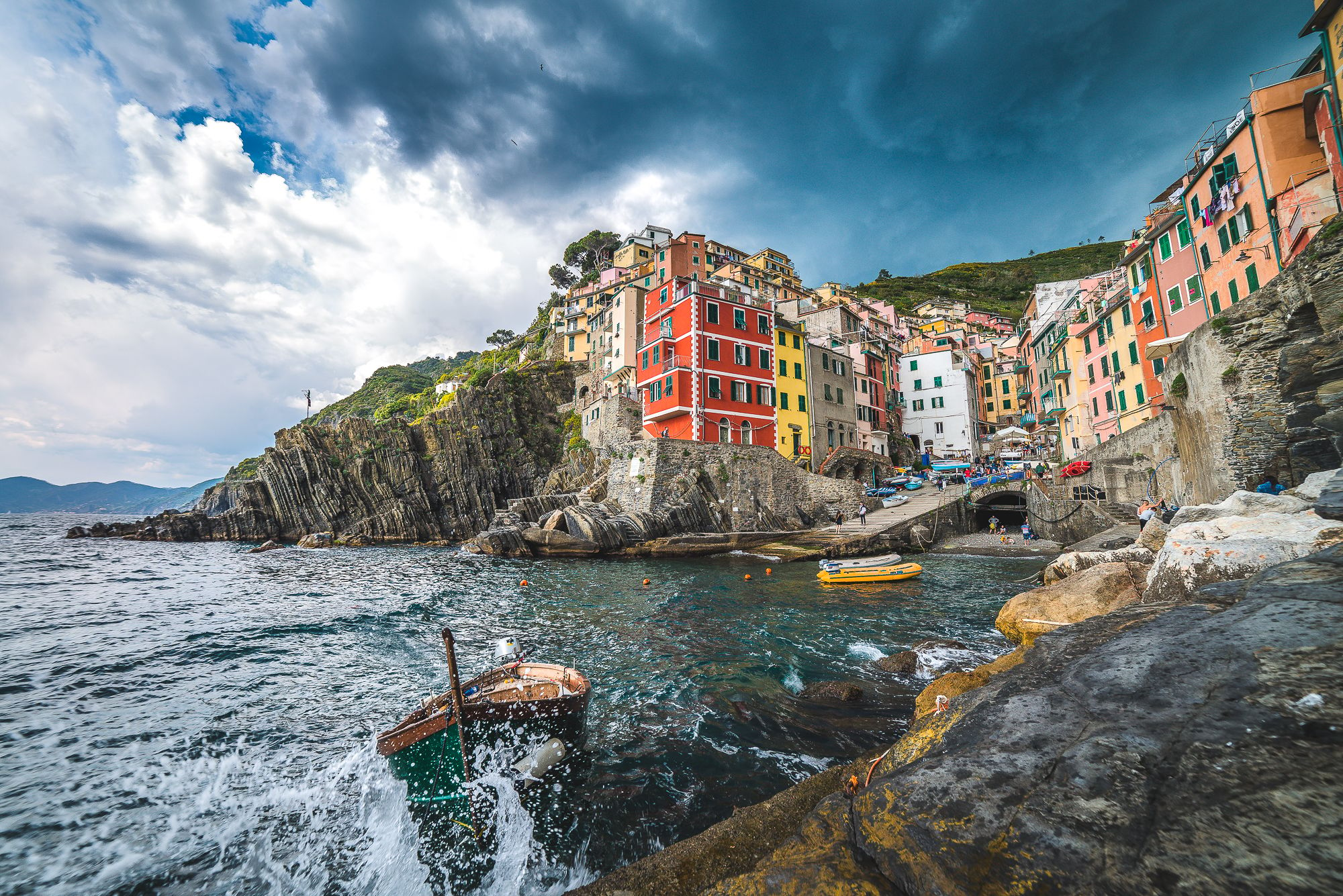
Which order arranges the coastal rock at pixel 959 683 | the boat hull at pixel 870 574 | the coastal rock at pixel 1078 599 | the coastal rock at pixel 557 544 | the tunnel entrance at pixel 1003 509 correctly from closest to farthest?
the coastal rock at pixel 959 683
the coastal rock at pixel 1078 599
the boat hull at pixel 870 574
the coastal rock at pixel 557 544
the tunnel entrance at pixel 1003 509

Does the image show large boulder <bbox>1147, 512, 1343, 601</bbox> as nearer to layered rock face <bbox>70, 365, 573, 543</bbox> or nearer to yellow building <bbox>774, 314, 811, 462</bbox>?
yellow building <bbox>774, 314, 811, 462</bbox>

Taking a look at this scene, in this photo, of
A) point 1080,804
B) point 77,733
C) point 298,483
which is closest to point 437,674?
point 77,733

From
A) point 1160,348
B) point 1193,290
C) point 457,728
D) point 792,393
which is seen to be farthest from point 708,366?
point 457,728

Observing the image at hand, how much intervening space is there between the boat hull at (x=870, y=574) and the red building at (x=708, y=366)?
611 inches

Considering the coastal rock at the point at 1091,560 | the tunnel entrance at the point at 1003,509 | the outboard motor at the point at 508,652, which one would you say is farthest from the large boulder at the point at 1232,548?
the tunnel entrance at the point at 1003,509

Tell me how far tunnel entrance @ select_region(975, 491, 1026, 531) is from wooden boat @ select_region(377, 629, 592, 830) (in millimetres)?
36655

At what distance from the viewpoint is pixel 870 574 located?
21250mm

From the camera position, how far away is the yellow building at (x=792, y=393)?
3988cm

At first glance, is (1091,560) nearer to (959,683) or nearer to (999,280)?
(959,683)

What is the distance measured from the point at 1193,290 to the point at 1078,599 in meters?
23.8

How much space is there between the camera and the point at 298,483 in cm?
4956

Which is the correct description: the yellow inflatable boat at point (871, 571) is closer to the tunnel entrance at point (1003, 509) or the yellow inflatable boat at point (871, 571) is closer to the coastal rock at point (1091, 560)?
the coastal rock at point (1091, 560)

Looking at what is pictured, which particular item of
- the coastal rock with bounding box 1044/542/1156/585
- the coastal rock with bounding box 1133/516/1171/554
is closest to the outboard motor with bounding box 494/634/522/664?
the coastal rock with bounding box 1044/542/1156/585

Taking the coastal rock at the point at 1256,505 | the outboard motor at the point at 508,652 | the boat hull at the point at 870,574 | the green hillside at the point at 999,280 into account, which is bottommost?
the boat hull at the point at 870,574
